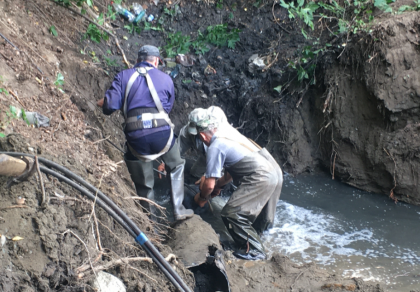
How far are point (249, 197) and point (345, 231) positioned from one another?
5.86 feet

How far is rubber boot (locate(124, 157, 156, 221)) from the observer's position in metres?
5.05

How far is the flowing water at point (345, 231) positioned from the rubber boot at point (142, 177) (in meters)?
0.82

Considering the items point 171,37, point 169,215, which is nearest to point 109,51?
point 171,37

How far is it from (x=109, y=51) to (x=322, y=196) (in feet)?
15.1

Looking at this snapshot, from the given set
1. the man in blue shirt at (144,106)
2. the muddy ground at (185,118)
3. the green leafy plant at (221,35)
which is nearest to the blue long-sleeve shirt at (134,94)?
the man in blue shirt at (144,106)

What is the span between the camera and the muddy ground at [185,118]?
8.93ft

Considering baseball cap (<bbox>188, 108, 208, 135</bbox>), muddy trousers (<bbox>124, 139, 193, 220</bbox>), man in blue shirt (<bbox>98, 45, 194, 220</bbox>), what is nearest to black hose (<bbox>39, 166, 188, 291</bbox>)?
man in blue shirt (<bbox>98, 45, 194, 220</bbox>)

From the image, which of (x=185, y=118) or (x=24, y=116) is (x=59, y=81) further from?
(x=185, y=118)

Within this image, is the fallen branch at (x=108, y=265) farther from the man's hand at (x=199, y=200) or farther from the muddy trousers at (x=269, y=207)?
the muddy trousers at (x=269, y=207)

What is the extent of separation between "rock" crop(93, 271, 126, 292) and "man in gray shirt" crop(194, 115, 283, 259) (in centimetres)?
222

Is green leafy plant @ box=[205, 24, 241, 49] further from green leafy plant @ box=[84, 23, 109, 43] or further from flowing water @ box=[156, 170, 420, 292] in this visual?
flowing water @ box=[156, 170, 420, 292]

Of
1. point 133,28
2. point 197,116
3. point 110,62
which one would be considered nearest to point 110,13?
point 133,28

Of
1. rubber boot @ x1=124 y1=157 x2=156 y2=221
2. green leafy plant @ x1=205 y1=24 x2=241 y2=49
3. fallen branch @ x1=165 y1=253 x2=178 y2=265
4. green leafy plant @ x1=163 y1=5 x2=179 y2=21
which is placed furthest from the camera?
green leafy plant @ x1=163 y1=5 x2=179 y2=21

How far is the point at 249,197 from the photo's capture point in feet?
16.3
